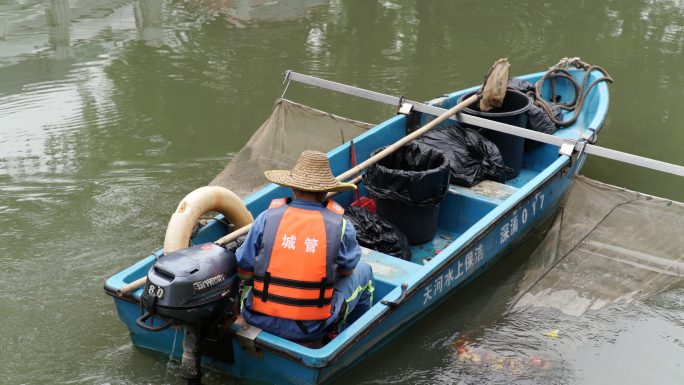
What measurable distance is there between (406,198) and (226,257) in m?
2.00

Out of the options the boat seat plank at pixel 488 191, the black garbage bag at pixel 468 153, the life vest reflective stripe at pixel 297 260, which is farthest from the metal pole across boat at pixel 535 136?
the life vest reflective stripe at pixel 297 260

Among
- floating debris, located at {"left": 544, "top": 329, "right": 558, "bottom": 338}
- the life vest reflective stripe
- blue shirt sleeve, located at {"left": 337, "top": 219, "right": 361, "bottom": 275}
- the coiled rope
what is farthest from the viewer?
the coiled rope

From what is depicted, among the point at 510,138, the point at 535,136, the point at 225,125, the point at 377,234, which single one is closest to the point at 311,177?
the point at 377,234

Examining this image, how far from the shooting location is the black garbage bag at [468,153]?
6.38m

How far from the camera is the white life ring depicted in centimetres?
454

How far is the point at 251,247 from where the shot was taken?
13.4 ft

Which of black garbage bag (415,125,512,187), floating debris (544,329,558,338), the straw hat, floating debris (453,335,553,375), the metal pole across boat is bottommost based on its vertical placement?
floating debris (453,335,553,375)

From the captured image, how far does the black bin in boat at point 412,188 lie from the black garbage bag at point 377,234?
0.63 ft

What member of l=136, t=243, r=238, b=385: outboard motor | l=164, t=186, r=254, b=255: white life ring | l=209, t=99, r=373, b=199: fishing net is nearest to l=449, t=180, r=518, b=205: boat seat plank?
l=209, t=99, r=373, b=199: fishing net

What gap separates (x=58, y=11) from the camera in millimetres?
12492

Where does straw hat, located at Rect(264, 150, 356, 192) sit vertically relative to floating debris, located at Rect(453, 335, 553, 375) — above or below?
above

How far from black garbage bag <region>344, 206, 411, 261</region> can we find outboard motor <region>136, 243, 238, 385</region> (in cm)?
160

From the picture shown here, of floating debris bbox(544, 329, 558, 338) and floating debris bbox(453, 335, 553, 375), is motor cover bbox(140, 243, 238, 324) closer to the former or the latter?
floating debris bbox(453, 335, 553, 375)

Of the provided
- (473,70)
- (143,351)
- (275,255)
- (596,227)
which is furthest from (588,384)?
(473,70)
